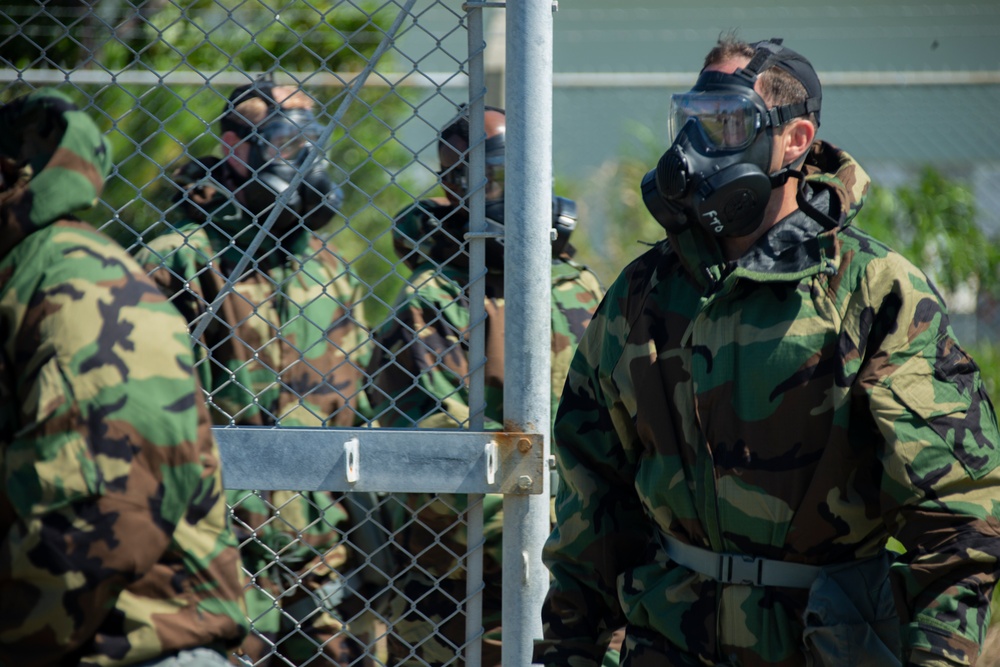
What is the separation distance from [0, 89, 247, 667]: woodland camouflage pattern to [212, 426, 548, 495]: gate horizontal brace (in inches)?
26.5

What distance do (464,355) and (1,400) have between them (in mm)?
1982

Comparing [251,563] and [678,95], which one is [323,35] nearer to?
[251,563]

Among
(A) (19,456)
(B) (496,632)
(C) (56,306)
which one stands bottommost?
(B) (496,632)

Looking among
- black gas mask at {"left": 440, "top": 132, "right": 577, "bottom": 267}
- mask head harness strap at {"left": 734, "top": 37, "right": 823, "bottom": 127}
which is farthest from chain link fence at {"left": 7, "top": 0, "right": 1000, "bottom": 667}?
mask head harness strap at {"left": 734, "top": 37, "right": 823, "bottom": 127}

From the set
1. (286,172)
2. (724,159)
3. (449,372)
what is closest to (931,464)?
(724,159)

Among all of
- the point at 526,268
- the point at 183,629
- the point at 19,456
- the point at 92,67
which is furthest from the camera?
the point at 92,67

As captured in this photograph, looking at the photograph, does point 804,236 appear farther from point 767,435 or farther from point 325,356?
point 325,356

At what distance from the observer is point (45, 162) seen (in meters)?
1.79

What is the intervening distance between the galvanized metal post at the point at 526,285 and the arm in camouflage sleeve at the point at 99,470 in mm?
900

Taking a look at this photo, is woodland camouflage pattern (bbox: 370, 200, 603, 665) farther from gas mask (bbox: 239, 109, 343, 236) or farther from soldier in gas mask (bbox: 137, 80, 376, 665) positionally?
gas mask (bbox: 239, 109, 343, 236)

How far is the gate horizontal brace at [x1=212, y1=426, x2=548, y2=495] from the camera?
2.47 meters

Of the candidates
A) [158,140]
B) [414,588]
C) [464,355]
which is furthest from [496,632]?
[158,140]

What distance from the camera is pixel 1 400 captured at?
1651 millimetres

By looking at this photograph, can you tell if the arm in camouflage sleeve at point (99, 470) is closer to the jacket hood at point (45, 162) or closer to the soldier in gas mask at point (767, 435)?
the jacket hood at point (45, 162)
